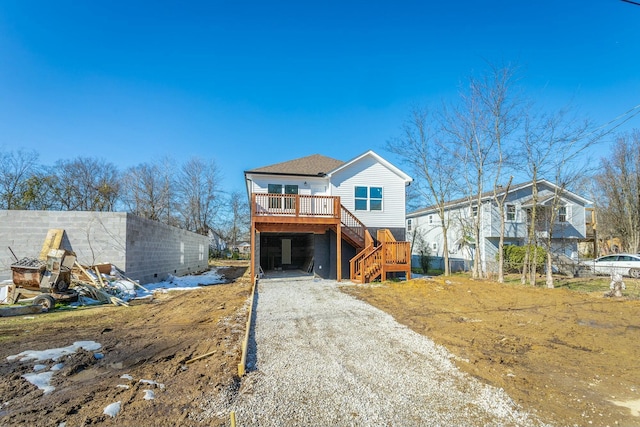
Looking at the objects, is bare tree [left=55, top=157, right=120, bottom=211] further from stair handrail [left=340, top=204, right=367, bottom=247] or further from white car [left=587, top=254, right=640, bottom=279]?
white car [left=587, top=254, right=640, bottom=279]

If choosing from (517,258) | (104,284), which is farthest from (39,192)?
(517,258)

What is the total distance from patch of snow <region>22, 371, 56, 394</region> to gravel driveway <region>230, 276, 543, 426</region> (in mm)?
2412

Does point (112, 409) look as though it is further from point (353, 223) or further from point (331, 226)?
point (353, 223)

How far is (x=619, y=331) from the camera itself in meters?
6.35

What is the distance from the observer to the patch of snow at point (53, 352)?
15.9 ft

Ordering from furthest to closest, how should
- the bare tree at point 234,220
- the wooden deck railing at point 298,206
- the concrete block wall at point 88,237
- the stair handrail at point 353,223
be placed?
the bare tree at point 234,220, the stair handrail at point 353,223, the wooden deck railing at point 298,206, the concrete block wall at point 88,237

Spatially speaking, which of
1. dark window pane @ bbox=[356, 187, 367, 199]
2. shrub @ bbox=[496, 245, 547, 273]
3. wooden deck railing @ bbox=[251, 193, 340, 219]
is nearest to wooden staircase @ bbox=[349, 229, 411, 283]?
wooden deck railing @ bbox=[251, 193, 340, 219]

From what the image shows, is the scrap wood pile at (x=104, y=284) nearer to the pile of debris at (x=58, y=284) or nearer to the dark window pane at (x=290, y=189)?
the pile of debris at (x=58, y=284)

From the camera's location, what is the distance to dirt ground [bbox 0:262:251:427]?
129 inches

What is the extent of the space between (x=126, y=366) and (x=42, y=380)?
0.94 meters

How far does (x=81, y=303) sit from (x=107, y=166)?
3433 centimetres

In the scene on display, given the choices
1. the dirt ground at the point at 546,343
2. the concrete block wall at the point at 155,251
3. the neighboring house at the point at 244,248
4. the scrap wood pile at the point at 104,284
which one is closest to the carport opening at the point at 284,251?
the concrete block wall at the point at 155,251

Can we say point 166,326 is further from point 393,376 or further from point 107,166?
point 107,166

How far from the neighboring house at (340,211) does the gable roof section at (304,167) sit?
5 cm
